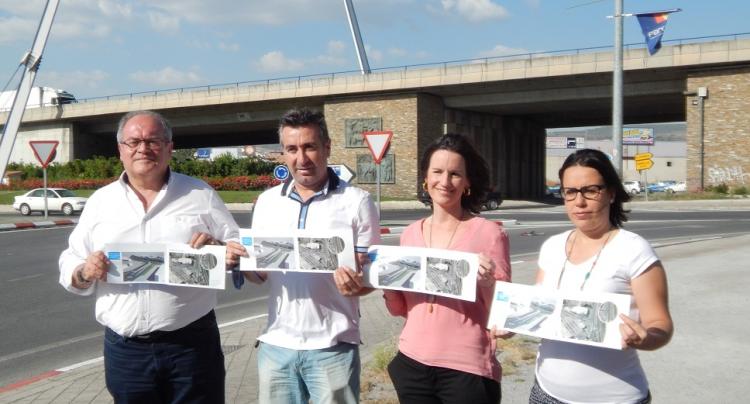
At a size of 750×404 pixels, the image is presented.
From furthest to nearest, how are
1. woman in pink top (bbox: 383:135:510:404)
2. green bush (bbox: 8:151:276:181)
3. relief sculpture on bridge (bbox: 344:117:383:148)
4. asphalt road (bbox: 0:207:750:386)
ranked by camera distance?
1. green bush (bbox: 8:151:276:181)
2. relief sculpture on bridge (bbox: 344:117:383:148)
3. asphalt road (bbox: 0:207:750:386)
4. woman in pink top (bbox: 383:135:510:404)

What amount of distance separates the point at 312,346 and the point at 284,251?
0.46 meters

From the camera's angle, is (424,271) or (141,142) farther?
(141,142)

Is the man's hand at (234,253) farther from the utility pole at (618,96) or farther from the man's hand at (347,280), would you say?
the utility pole at (618,96)

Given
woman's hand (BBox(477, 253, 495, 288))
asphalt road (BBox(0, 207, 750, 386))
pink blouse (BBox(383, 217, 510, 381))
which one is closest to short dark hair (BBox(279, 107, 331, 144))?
pink blouse (BBox(383, 217, 510, 381))

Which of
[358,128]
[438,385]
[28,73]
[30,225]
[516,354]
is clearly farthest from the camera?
[358,128]

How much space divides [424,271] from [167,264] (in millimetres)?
1268

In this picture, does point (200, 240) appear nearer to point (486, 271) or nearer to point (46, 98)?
point (486, 271)

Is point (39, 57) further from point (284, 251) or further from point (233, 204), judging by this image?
point (284, 251)

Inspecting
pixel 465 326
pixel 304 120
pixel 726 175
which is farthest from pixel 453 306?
pixel 726 175

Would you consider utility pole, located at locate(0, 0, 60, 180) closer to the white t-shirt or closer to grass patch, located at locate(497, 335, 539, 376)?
grass patch, located at locate(497, 335, 539, 376)

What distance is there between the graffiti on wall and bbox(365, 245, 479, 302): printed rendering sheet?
39.3m

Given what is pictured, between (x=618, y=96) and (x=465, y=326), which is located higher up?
(x=618, y=96)

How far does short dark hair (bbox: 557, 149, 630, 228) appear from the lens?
3.25 meters

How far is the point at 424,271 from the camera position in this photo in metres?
3.43
